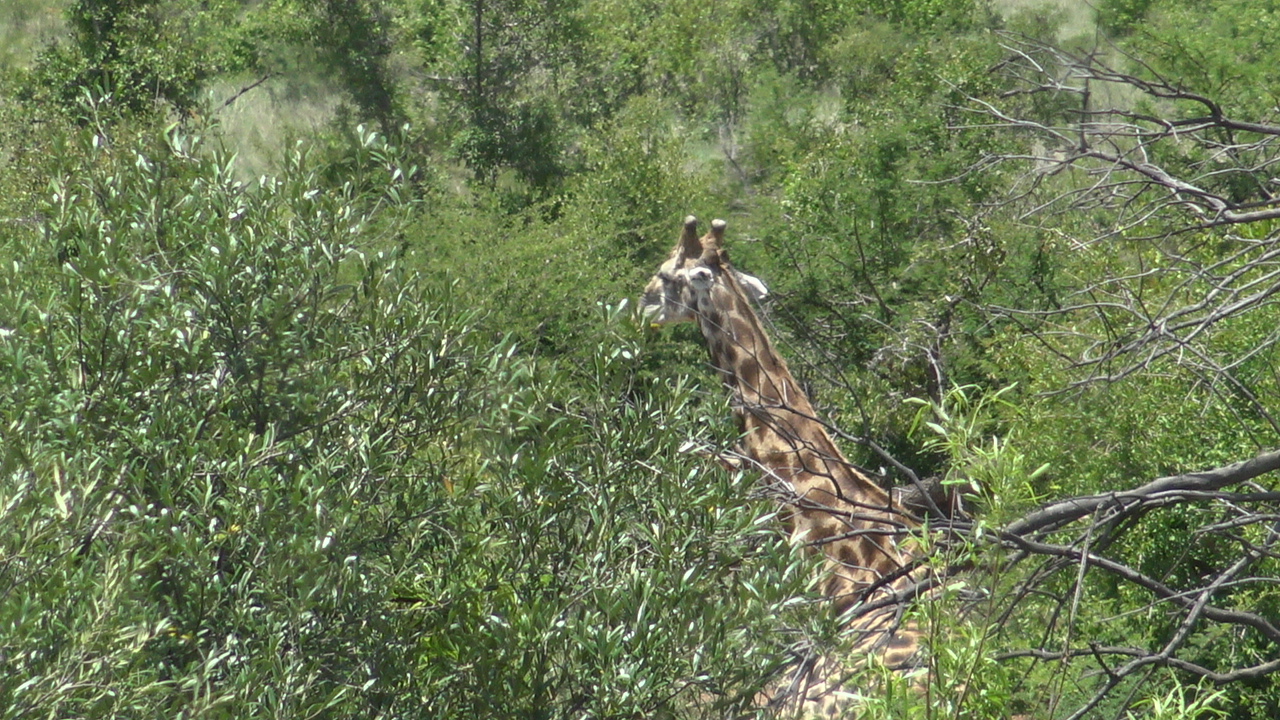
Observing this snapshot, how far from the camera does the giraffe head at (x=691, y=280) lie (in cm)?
800

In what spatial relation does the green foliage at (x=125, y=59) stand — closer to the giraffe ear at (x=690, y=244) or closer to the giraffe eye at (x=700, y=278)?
the giraffe ear at (x=690, y=244)

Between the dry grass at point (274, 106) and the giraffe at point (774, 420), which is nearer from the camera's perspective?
the giraffe at point (774, 420)

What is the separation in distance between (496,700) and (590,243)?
1289 centimetres

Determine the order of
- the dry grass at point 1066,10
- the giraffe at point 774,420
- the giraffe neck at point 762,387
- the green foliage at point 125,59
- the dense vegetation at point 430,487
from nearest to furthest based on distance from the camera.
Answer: the dense vegetation at point 430,487 → the giraffe at point 774,420 → the giraffe neck at point 762,387 → the green foliage at point 125,59 → the dry grass at point 1066,10

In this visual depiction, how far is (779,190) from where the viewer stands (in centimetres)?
1953

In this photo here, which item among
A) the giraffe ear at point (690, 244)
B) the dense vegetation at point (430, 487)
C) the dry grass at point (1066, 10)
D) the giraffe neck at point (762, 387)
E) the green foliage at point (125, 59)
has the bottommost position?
the dry grass at point (1066, 10)

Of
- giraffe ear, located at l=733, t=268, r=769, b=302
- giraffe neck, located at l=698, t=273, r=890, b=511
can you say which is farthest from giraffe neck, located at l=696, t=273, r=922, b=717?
giraffe ear, located at l=733, t=268, r=769, b=302

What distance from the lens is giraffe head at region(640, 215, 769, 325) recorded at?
8000mm

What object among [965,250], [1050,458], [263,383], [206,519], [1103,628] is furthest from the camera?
[965,250]

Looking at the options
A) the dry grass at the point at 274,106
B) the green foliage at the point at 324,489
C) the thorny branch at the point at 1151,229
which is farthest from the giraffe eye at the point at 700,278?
the dry grass at the point at 274,106

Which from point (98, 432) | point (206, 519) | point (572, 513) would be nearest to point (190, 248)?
point (98, 432)

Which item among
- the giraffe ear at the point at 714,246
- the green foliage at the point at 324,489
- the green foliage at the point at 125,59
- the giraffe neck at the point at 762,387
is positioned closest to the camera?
the green foliage at the point at 324,489

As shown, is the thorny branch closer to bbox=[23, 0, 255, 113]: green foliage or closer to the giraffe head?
the giraffe head

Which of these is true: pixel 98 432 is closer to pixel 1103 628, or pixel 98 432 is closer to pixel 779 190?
pixel 1103 628
